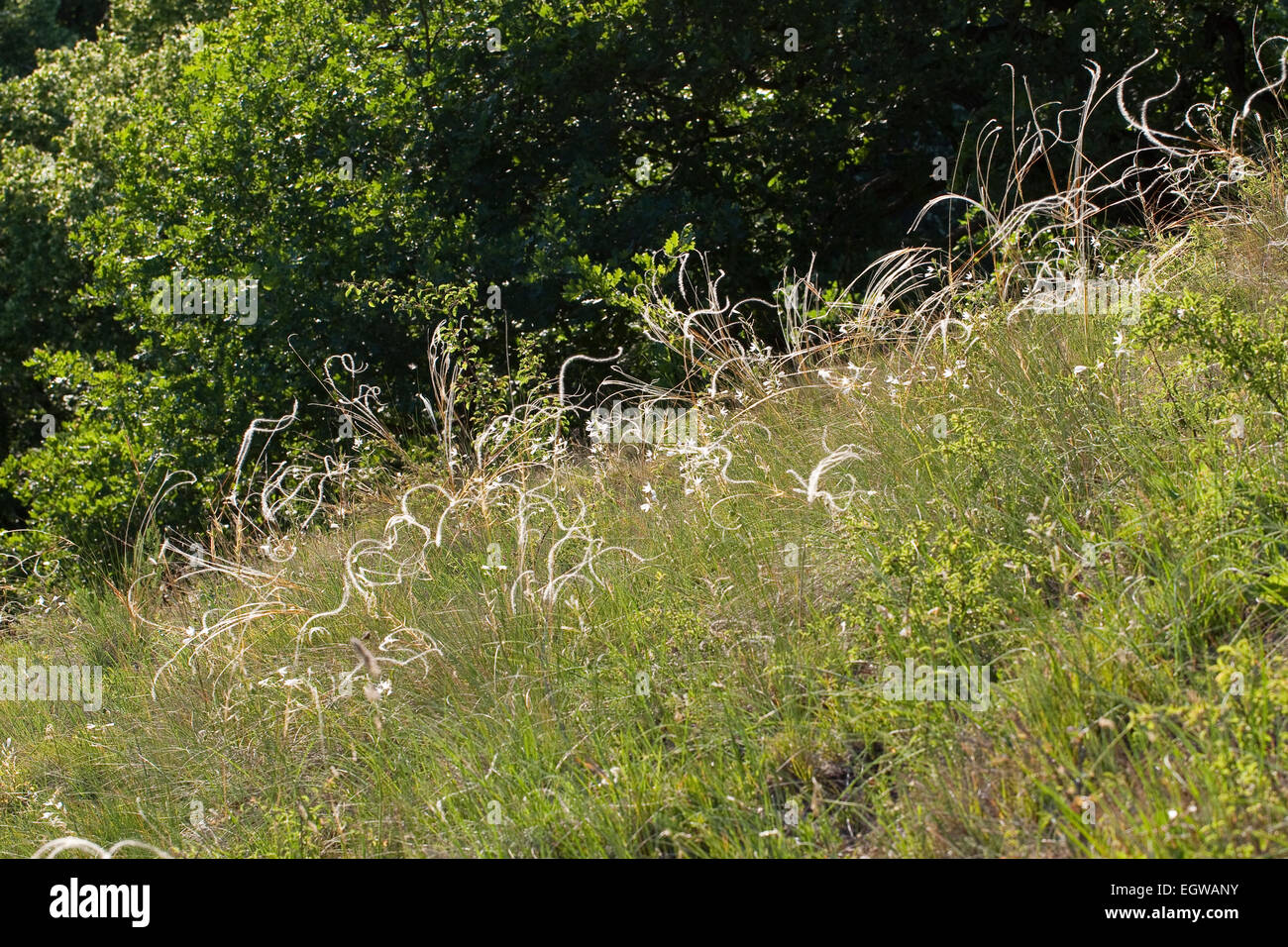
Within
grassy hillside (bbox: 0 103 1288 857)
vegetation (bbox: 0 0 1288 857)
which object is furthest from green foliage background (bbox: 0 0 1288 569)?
grassy hillside (bbox: 0 103 1288 857)

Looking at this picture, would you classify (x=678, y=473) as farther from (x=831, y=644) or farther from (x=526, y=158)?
(x=526, y=158)

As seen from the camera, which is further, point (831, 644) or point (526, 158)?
point (526, 158)

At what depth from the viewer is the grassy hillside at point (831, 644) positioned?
8.25ft

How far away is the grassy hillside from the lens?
8.25ft

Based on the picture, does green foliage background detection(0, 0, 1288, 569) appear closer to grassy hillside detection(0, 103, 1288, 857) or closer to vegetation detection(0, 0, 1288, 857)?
vegetation detection(0, 0, 1288, 857)

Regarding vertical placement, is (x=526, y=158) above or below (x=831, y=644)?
above

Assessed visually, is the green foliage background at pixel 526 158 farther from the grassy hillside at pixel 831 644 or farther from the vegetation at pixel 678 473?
the grassy hillside at pixel 831 644

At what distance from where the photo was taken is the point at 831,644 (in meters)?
3.15

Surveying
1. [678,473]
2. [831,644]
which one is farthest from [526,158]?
[831,644]

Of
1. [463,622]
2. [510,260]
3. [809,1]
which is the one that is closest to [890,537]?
[463,622]

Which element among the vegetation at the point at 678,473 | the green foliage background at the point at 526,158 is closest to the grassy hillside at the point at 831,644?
the vegetation at the point at 678,473

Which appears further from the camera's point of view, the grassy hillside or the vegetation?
the vegetation

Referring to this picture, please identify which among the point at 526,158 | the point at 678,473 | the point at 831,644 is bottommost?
the point at 831,644
